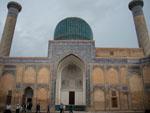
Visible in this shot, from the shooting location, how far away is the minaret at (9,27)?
1812 cm

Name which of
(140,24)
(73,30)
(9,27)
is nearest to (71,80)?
(73,30)

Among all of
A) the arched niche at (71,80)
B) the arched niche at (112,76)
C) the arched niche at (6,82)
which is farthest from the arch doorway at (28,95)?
the arched niche at (112,76)

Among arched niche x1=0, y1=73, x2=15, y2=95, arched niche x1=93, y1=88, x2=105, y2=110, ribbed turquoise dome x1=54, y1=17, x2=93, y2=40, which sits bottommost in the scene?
arched niche x1=93, y1=88, x2=105, y2=110

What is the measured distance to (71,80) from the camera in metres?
17.2

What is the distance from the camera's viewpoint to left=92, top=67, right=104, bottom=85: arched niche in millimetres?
15302

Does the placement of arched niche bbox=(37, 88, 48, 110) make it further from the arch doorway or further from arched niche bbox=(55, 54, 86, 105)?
arched niche bbox=(55, 54, 86, 105)

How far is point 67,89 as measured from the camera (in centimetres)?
1703

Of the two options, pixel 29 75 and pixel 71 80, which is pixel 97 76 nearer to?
pixel 71 80

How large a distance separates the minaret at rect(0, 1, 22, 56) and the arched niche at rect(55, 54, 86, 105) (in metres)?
6.04

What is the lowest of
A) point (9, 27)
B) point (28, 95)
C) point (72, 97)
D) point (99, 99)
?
point (99, 99)

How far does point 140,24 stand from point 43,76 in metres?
11.9

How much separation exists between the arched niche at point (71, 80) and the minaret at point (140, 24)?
23.1 ft

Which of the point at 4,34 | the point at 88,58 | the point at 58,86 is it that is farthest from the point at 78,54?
the point at 4,34

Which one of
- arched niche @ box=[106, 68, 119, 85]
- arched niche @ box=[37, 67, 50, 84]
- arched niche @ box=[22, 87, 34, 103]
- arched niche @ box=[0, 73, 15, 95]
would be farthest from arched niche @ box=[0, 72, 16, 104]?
arched niche @ box=[106, 68, 119, 85]
